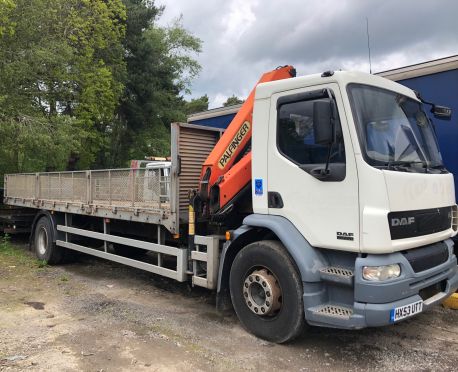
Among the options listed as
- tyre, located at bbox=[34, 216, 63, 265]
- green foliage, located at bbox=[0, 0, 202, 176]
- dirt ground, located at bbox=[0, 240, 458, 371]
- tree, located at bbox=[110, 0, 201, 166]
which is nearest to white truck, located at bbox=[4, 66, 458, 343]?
dirt ground, located at bbox=[0, 240, 458, 371]

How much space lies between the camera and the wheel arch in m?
4.12

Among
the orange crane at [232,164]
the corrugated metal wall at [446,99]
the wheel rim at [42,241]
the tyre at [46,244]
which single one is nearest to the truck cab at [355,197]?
the orange crane at [232,164]

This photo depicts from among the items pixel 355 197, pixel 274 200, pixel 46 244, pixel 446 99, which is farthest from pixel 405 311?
pixel 46 244

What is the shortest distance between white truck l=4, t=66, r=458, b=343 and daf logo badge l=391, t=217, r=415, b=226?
0.02 m

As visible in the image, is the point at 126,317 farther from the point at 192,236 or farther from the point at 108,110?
the point at 108,110

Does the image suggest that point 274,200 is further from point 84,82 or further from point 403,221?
point 84,82

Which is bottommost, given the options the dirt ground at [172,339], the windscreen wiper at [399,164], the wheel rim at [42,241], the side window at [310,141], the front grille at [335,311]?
the dirt ground at [172,339]

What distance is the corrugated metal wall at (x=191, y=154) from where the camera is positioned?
5812 millimetres

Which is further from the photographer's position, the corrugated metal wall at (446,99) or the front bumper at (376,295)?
the corrugated metal wall at (446,99)

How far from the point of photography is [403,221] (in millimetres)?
3926

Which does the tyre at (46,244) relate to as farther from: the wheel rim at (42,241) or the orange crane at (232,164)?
the orange crane at (232,164)

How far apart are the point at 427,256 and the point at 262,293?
5.39ft

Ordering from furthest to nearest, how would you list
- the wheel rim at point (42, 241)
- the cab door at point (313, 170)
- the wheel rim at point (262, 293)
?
the wheel rim at point (42, 241) → the wheel rim at point (262, 293) → the cab door at point (313, 170)

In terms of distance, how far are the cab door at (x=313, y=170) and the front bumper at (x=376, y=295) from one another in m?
0.32
